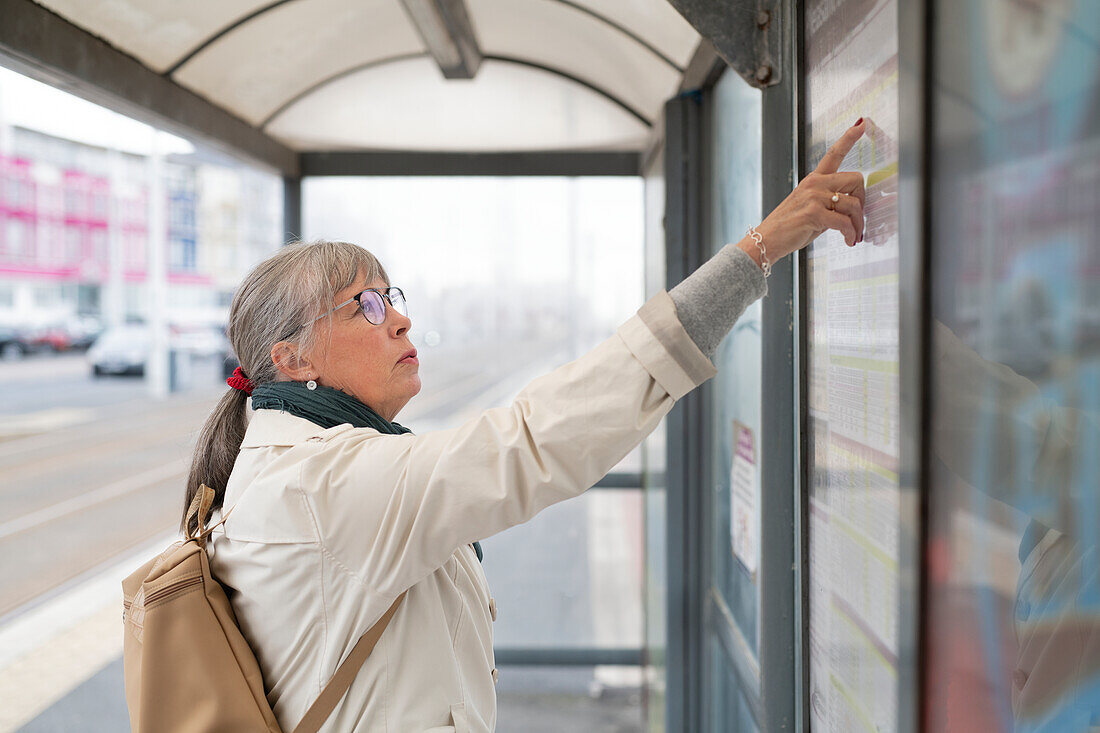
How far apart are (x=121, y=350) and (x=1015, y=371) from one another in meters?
9.67

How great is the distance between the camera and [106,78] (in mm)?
2373

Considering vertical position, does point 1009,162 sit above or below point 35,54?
below

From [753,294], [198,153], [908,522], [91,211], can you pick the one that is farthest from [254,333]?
[91,211]

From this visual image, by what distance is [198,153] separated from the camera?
342 centimetres

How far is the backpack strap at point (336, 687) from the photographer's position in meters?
1.23

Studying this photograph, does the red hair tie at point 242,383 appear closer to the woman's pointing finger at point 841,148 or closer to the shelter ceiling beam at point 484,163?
the woman's pointing finger at point 841,148

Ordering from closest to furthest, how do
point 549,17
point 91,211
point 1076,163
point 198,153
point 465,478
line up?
point 1076,163 → point 465,478 → point 549,17 → point 198,153 → point 91,211

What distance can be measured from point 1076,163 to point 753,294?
19.3 inches

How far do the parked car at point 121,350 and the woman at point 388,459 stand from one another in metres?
7.87

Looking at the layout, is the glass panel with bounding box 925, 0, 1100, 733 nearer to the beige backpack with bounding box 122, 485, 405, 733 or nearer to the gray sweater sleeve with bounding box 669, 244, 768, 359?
the gray sweater sleeve with bounding box 669, 244, 768, 359

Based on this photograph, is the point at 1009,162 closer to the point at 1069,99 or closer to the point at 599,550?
the point at 1069,99

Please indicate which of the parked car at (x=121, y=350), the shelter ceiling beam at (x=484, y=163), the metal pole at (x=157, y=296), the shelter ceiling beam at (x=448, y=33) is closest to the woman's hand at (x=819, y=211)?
the shelter ceiling beam at (x=448, y=33)

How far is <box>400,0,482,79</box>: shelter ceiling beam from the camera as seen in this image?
2.36 meters

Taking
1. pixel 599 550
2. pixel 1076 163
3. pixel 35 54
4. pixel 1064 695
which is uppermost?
pixel 35 54
